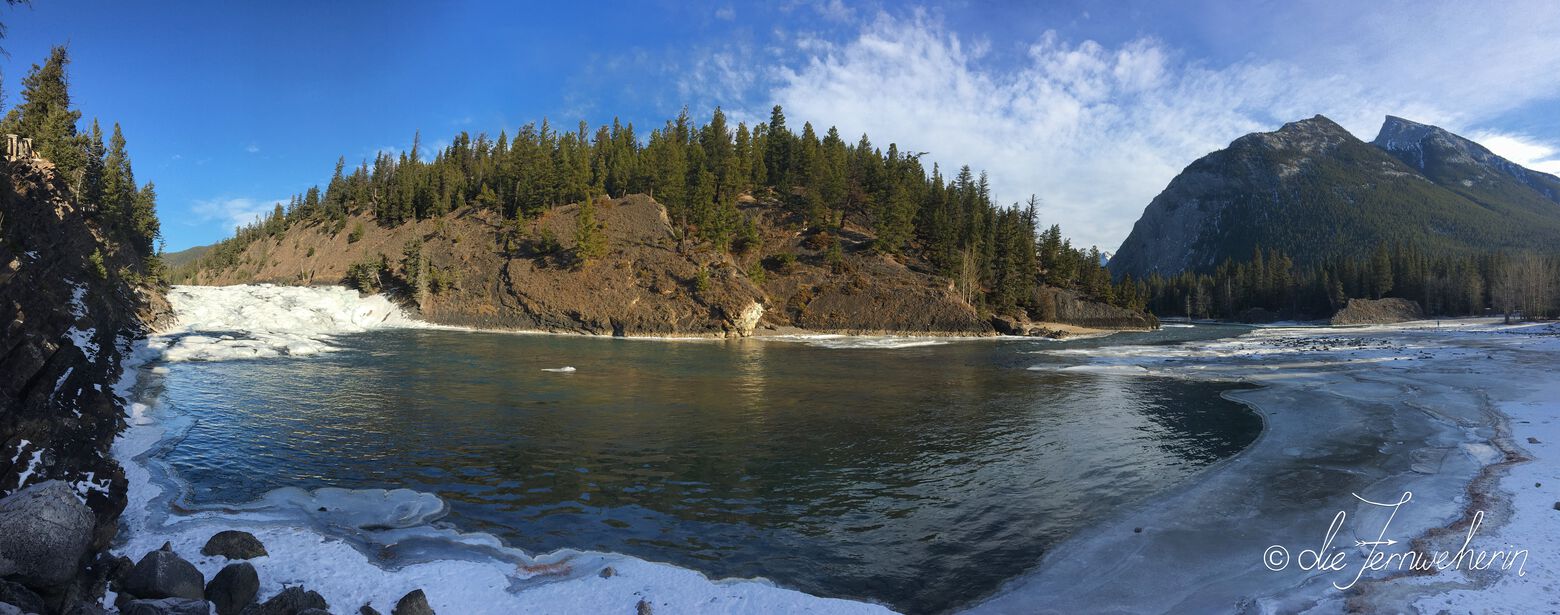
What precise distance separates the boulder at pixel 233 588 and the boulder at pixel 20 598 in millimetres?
1274

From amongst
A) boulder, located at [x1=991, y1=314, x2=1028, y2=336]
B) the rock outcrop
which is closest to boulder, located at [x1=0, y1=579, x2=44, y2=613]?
boulder, located at [x1=991, y1=314, x2=1028, y2=336]

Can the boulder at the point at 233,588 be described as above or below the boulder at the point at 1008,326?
below

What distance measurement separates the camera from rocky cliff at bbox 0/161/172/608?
901 cm

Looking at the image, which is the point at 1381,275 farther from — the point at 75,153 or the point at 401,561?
the point at 75,153

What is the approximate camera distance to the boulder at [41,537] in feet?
20.5

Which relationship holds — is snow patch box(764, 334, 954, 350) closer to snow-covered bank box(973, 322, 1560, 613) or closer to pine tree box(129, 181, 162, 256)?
snow-covered bank box(973, 322, 1560, 613)

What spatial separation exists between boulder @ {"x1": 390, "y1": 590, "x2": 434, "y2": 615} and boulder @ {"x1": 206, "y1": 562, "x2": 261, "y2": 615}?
1576mm

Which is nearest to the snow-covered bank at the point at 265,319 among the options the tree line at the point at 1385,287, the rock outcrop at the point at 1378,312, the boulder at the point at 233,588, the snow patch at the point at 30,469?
the snow patch at the point at 30,469

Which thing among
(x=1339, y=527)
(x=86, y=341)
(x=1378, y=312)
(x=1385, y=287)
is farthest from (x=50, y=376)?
(x=1385, y=287)

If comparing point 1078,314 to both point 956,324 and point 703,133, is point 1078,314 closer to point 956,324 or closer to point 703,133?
point 956,324

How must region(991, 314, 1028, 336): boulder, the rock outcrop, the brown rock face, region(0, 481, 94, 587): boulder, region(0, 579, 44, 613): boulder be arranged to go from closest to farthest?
1. region(0, 579, 44, 613): boulder
2. region(0, 481, 94, 587): boulder
3. the brown rock face
4. region(991, 314, 1028, 336): boulder
5. the rock outcrop

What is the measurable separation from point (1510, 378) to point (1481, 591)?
33080 mm

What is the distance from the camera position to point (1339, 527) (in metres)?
10.5

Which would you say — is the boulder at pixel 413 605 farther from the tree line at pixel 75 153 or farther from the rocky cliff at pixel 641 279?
the rocky cliff at pixel 641 279
